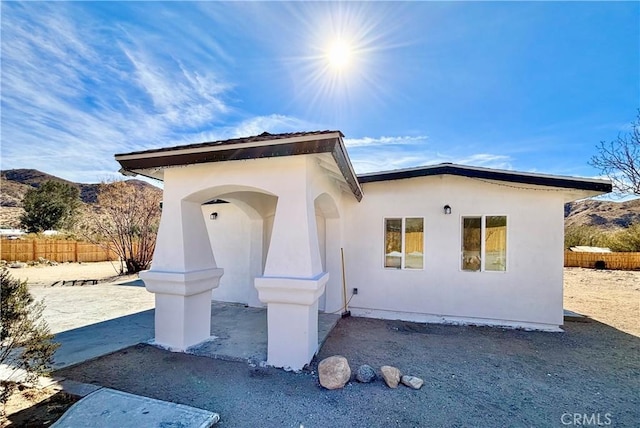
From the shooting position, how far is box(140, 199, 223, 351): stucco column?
6.05 metres

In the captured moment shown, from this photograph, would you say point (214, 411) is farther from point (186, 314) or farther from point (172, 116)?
point (172, 116)

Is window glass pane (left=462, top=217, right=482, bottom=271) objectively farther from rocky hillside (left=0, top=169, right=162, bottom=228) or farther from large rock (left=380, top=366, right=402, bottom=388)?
rocky hillside (left=0, top=169, right=162, bottom=228)

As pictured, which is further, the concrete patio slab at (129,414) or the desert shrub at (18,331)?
the desert shrub at (18,331)

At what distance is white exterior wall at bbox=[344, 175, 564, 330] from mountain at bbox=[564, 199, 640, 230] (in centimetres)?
4003

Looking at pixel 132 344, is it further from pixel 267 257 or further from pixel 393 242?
pixel 393 242

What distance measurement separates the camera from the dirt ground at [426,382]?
4.14 m

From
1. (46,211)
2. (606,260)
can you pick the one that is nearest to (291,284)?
(606,260)

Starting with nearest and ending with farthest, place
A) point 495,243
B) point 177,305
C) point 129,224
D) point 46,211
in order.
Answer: point 177,305 → point 495,243 → point 129,224 → point 46,211

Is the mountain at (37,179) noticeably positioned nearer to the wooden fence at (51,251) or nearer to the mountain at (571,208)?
the mountain at (571,208)

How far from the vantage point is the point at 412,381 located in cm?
500

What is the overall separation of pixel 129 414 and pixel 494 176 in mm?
9711

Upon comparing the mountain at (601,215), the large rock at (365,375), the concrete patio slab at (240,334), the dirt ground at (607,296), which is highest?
the mountain at (601,215)

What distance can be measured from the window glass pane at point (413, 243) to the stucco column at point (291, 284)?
486 cm

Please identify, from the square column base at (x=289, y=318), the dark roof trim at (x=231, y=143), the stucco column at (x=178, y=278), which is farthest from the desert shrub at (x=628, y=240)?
the stucco column at (x=178, y=278)
